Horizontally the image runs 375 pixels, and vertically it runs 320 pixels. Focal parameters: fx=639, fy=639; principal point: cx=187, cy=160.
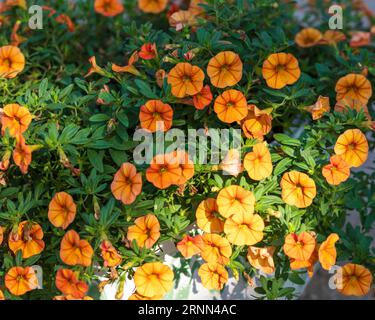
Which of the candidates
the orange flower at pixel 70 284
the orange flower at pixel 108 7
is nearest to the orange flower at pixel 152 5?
the orange flower at pixel 108 7

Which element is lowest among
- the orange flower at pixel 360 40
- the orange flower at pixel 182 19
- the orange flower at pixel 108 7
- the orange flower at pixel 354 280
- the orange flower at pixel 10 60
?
the orange flower at pixel 354 280

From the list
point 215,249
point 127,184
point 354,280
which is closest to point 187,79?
point 127,184

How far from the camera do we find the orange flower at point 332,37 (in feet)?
6.24

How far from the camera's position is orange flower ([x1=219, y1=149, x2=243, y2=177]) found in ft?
4.74

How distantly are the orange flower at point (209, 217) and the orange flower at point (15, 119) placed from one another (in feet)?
1.43

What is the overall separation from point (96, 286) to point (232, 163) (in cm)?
47

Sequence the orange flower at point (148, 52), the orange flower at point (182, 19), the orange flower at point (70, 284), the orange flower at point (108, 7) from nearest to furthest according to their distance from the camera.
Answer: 1. the orange flower at point (70, 284)
2. the orange flower at point (148, 52)
3. the orange flower at point (182, 19)
4. the orange flower at point (108, 7)

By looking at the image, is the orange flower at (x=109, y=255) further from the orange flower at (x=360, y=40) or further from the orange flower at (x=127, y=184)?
the orange flower at (x=360, y=40)

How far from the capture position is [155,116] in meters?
1.46

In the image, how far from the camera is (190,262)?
162 cm

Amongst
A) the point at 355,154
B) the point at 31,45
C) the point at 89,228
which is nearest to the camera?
the point at 89,228

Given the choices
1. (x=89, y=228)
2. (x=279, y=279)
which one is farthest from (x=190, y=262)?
(x=89, y=228)

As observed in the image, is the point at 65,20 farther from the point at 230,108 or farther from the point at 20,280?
the point at 20,280

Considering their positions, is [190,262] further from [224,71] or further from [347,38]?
[347,38]
